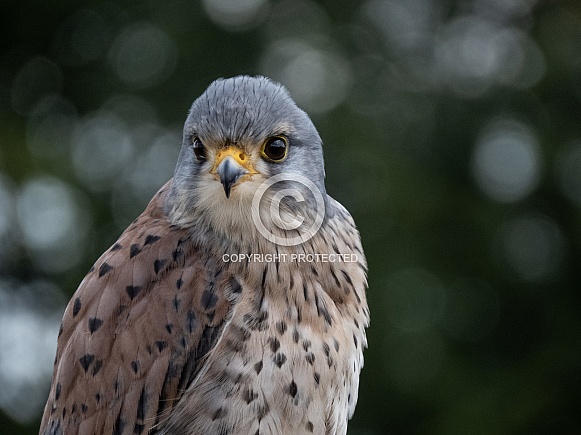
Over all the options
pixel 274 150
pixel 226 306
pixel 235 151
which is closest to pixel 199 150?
pixel 235 151

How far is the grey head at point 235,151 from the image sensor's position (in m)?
3.17

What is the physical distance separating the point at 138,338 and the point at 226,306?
34 centimetres

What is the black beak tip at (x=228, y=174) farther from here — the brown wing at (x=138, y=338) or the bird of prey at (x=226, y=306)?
the brown wing at (x=138, y=338)

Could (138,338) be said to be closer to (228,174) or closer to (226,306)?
(226,306)

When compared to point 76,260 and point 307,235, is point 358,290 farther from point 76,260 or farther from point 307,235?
point 76,260

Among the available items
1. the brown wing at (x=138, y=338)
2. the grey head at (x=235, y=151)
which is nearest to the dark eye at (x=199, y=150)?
the grey head at (x=235, y=151)

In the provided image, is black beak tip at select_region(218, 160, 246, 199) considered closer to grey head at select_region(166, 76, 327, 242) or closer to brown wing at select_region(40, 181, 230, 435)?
grey head at select_region(166, 76, 327, 242)

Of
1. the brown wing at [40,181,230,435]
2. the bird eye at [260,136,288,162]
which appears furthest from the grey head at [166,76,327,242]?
the brown wing at [40,181,230,435]

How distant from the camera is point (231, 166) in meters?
3.09

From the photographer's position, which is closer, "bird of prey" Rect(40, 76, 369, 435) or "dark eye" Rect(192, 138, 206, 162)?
"bird of prey" Rect(40, 76, 369, 435)

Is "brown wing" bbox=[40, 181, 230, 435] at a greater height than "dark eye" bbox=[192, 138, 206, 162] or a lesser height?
lesser

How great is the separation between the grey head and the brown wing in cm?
17

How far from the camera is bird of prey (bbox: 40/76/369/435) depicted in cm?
302

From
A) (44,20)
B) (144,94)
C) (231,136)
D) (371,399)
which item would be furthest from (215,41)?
→ (231,136)
